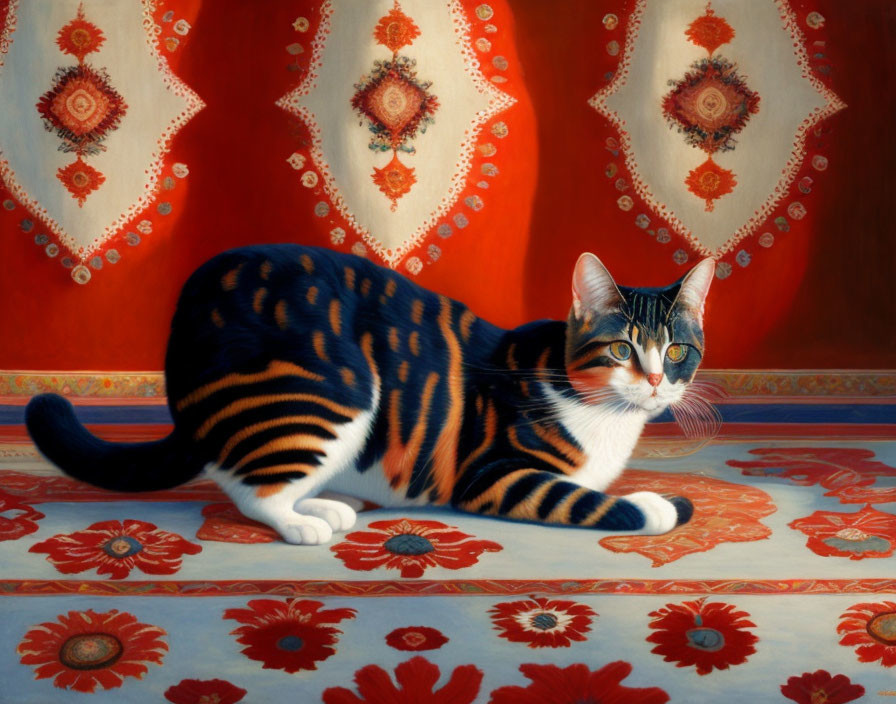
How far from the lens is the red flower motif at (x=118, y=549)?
1308mm

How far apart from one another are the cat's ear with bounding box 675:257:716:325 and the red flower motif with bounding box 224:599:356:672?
2.36ft

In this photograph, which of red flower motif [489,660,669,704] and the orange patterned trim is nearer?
red flower motif [489,660,669,704]

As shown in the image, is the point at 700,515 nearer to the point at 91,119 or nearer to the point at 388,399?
the point at 388,399

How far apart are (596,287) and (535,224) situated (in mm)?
534

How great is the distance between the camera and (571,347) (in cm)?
154

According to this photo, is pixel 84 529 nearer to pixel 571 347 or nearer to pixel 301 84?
pixel 571 347

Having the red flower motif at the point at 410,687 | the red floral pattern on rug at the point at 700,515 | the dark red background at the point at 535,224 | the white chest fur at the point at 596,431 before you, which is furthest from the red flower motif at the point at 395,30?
the red flower motif at the point at 410,687

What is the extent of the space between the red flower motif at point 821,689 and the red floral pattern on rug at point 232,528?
0.72 meters

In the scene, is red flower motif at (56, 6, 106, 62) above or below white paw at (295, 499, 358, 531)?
above

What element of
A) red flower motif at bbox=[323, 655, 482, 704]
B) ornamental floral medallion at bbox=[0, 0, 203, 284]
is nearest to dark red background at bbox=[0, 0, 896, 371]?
ornamental floral medallion at bbox=[0, 0, 203, 284]

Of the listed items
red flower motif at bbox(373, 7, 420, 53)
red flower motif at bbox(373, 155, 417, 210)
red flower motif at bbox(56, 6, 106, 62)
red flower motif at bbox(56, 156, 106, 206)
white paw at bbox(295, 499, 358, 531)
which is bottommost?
white paw at bbox(295, 499, 358, 531)

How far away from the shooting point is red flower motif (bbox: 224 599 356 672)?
1.09 m

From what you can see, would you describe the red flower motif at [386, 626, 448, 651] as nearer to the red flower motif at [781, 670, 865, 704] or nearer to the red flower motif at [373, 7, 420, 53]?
the red flower motif at [781, 670, 865, 704]

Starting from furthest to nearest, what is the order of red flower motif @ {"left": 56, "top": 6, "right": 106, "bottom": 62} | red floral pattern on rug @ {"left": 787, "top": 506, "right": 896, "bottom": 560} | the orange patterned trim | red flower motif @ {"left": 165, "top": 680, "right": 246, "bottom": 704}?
1. red flower motif @ {"left": 56, "top": 6, "right": 106, "bottom": 62}
2. red floral pattern on rug @ {"left": 787, "top": 506, "right": 896, "bottom": 560}
3. the orange patterned trim
4. red flower motif @ {"left": 165, "top": 680, "right": 246, "bottom": 704}
